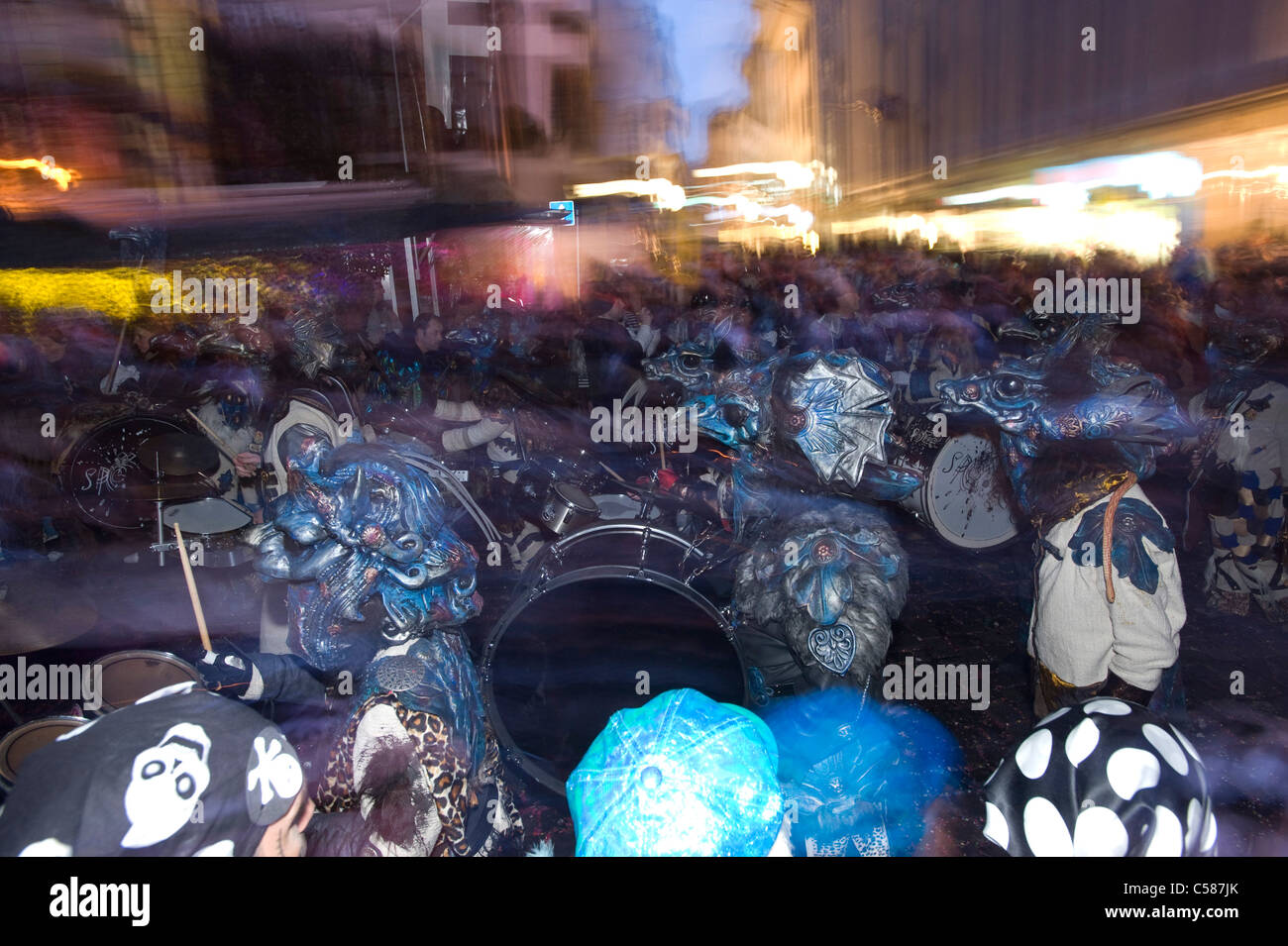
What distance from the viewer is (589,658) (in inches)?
105

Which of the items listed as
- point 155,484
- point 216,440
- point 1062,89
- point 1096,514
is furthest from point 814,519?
point 1062,89

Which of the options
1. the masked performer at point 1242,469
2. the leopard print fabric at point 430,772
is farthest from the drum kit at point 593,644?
the masked performer at point 1242,469

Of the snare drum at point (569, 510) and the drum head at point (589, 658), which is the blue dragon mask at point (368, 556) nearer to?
the drum head at point (589, 658)

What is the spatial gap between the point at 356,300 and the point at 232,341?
3.27m

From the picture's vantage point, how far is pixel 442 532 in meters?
2.08

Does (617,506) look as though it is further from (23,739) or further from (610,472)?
(23,739)

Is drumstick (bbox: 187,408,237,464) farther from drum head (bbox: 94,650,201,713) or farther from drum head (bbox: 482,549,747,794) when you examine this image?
drum head (bbox: 482,549,747,794)

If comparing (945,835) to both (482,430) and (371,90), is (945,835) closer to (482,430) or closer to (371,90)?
(482,430)

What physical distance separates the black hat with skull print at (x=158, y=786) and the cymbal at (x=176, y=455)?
248 cm

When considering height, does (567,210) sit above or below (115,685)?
above

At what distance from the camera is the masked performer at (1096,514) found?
2.19 metres

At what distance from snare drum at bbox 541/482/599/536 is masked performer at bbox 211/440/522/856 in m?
0.98

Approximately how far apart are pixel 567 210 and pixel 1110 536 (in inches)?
349
